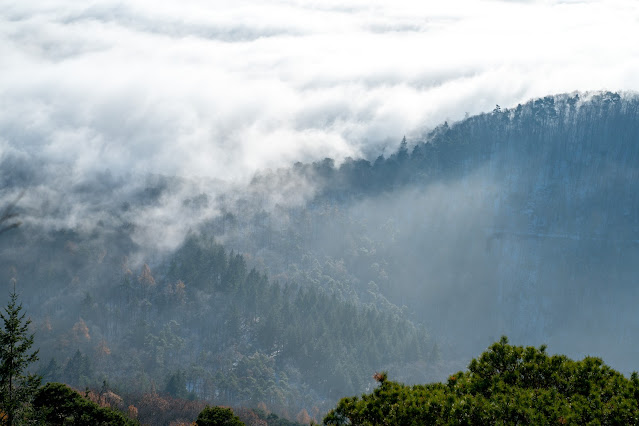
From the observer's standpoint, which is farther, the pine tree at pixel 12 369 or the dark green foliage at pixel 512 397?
A: the pine tree at pixel 12 369

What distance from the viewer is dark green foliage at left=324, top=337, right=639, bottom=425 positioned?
3938cm

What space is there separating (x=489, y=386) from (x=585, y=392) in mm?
6341

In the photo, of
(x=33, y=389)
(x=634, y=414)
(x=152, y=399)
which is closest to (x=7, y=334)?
(x=33, y=389)

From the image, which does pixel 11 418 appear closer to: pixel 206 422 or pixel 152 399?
pixel 206 422

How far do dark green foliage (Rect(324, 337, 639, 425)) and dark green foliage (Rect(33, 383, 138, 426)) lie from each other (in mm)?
35088

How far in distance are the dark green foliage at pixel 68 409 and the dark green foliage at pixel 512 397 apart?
3509 cm

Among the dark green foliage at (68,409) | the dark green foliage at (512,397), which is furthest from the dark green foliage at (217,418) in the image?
the dark green foliage at (512,397)

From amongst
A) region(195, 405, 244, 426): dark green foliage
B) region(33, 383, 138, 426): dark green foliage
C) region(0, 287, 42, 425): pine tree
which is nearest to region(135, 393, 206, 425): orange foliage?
region(33, 383, 138, 426): dark green foliage

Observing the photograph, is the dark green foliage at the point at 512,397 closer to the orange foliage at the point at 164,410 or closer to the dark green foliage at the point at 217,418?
the dark green foliage at the point at 217,418

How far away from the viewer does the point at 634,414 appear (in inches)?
1502

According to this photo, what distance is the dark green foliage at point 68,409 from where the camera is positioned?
6788cm

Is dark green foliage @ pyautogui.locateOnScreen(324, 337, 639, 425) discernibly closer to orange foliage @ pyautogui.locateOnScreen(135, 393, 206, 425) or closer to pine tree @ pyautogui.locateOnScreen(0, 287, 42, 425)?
pine tree @ pyautogui.locateOnScreen(0, 287, 42, 425)

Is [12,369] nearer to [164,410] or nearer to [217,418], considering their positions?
[217,418]

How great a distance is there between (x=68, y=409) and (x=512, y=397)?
166 feet
